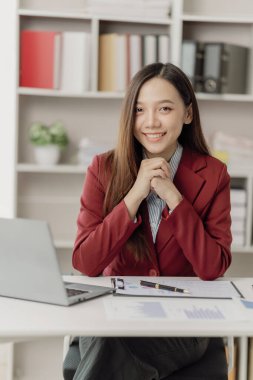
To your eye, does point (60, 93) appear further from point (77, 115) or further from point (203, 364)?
point (203, 364)

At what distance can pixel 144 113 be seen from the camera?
2.17m

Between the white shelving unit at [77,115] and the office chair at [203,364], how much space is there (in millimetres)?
1353

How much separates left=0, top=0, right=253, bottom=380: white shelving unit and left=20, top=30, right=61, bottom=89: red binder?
0.12m

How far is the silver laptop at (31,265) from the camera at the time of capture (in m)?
1.63

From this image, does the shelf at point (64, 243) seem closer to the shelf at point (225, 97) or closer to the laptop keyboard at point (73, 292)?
the shelf at point (225, 97)

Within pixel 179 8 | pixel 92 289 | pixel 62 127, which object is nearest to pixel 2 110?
pixel 62 127

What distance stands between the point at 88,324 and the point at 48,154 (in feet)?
6.62

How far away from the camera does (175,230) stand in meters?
2.08

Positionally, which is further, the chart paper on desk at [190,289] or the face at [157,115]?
the face at [157,115]

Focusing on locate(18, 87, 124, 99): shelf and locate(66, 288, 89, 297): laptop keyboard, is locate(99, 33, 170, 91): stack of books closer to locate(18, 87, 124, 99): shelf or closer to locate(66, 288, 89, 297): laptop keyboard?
locate(18, 87, 124, 99): shelf

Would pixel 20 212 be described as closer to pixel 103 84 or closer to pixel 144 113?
pixel 103 84

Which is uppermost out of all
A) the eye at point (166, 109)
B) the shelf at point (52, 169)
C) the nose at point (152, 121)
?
the eye at point (166, 109)

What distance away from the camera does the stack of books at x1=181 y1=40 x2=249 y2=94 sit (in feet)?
11.1

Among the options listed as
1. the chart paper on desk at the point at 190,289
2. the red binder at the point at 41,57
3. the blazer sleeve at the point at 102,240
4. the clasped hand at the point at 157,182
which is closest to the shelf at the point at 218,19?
the red binder at the point at 41,57
